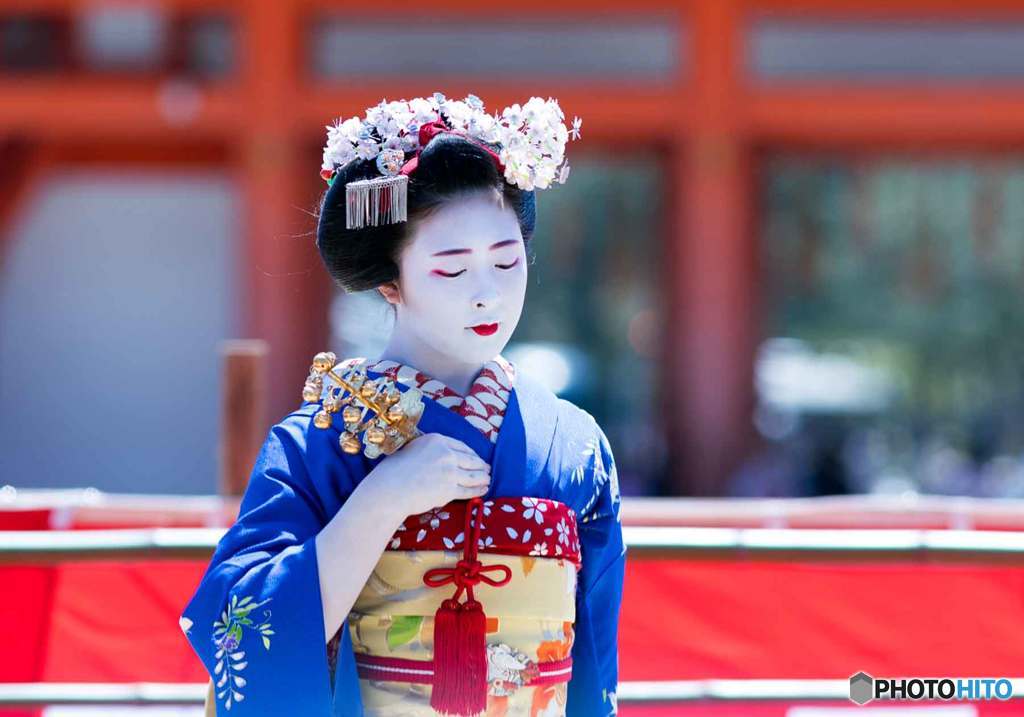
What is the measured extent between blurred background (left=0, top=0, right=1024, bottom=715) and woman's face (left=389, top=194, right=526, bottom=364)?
4260 millimetres

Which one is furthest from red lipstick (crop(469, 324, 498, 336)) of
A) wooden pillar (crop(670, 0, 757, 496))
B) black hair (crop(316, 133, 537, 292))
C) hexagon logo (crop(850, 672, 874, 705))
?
wooden pillar (crop(670, 0, 757, 496))

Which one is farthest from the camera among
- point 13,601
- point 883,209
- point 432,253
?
point 883,209

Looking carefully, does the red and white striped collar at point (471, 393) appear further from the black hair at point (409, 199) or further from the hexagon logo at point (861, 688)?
the hexagon logo at point (861, 688)

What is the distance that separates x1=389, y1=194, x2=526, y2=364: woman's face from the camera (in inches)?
58.6

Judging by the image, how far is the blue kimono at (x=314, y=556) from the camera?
1.38 m

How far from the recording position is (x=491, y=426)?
1.52m

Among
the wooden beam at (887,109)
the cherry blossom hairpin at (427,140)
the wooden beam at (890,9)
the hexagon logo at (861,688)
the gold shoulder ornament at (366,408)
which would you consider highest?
the wooden beam at (890,9)

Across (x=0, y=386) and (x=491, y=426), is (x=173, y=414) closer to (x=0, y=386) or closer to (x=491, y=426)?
(x=0, y=386)

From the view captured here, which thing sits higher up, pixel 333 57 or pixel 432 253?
pixel 333 57

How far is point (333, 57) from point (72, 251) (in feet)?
6.43

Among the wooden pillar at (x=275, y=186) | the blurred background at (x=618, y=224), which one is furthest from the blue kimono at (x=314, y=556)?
the wooden pillar at (x=275, y=186)

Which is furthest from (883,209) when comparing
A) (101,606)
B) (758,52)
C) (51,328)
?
(101,606)

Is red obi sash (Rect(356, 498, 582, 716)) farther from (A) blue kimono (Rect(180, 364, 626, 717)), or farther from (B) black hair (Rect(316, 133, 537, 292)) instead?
(B) black hair (Rect(316, 133, 537, 292))

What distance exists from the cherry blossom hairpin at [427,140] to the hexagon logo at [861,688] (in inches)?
42.5
